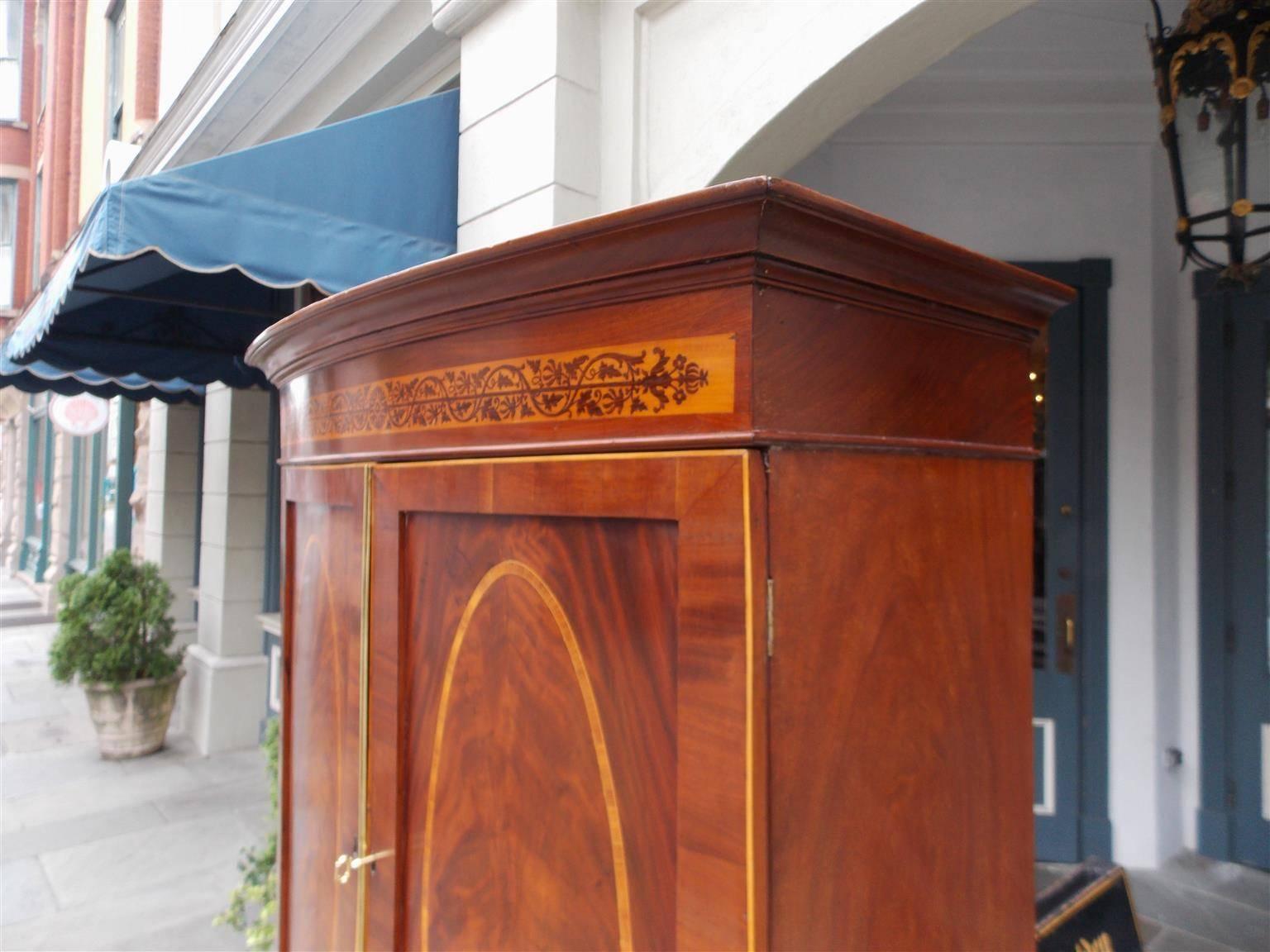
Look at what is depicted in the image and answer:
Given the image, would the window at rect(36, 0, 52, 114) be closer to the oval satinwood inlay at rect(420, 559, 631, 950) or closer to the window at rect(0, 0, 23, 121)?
the window at rect(0, 0, 23, 121)

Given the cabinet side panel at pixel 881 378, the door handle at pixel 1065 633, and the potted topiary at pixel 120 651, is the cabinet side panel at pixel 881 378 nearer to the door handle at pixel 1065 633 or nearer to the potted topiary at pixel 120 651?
the door handle at pixel 1065 633

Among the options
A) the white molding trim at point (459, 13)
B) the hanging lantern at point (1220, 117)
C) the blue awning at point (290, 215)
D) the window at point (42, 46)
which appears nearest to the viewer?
the hanging lantern at point (1220, 117)

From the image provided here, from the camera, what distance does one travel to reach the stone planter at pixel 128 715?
5535 millimetres

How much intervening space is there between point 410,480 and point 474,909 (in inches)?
22.5

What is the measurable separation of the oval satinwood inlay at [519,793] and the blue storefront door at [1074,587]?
3233mm

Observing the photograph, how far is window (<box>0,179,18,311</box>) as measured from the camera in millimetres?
15516

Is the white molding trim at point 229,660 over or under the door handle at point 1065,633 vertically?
under

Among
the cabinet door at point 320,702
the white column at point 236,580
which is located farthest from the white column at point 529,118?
the white column at point 236,580

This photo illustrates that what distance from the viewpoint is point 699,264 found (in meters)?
0.79

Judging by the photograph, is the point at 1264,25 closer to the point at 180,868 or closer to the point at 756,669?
the point at 756,669

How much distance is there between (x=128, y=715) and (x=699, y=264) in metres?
6.24

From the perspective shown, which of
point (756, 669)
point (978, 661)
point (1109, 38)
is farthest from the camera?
point (1109, 38)

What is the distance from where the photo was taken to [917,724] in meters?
0.96

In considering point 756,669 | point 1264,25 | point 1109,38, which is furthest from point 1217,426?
point 756,669
